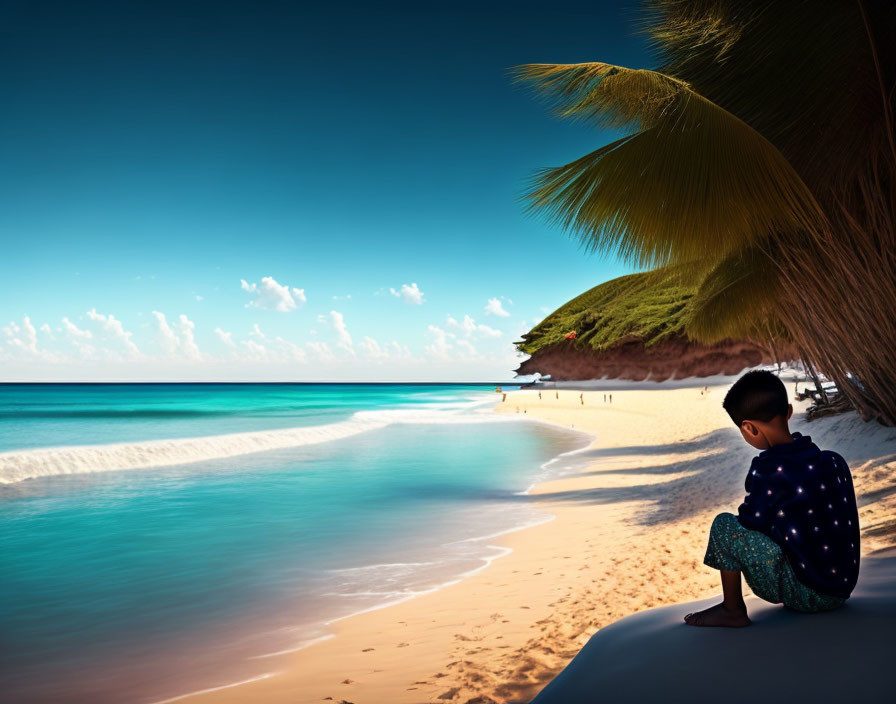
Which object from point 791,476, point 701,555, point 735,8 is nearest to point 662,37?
point 735,8

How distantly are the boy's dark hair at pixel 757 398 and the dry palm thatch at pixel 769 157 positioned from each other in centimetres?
355

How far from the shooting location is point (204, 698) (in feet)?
10.5

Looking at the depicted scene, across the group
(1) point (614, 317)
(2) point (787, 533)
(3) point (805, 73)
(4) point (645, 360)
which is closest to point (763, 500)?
(2) point (787, 533)

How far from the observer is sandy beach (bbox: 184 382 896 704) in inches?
124

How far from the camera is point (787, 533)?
6.20ft

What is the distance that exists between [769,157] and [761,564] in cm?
428

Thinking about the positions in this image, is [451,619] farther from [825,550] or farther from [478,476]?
[478,476]

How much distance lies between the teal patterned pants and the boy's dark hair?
0.40m

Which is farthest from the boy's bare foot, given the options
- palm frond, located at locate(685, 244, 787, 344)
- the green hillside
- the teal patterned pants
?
the green hillside

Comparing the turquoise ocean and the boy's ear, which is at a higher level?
the boy's ear

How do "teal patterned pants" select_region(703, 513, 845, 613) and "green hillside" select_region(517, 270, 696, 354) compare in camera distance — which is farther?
"green hillside" select_region(517, 270, 696, 354)

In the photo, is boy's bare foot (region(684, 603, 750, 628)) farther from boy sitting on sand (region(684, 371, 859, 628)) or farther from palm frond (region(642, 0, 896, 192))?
palm frond (region(642, 0, 896, 192))

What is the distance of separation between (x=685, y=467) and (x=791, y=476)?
890 centimetres

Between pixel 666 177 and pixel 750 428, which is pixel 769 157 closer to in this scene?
pixel 666 177
